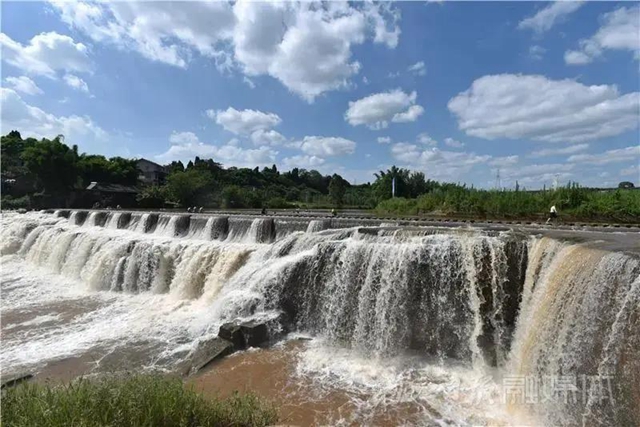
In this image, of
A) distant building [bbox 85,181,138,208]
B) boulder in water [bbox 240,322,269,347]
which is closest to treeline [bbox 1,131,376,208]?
distant building [bbox 85,181,138,208]

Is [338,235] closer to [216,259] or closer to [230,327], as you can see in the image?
[230,327]

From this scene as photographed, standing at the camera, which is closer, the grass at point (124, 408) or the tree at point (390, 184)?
the grass at point (124, 408)

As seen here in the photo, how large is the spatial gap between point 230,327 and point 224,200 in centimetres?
2489

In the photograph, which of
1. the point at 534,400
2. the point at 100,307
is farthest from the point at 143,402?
the point at 100,307

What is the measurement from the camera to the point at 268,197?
3772 cm

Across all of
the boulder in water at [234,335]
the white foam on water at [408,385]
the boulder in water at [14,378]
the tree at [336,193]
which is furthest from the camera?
the tree at [336,193]

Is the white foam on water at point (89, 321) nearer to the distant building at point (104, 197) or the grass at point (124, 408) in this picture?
the grass at point (124, 408)

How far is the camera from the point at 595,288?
187 inches

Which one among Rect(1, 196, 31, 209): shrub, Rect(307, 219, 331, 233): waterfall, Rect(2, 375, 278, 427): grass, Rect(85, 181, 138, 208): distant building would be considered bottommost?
Rect(2, 375, 278, 427): grass

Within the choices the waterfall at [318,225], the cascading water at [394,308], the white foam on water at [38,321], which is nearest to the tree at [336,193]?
the cascading water at [394,308]

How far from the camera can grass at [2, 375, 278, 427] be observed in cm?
288

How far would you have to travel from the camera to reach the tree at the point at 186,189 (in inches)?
1260

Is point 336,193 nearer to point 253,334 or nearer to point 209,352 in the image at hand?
point 253,334

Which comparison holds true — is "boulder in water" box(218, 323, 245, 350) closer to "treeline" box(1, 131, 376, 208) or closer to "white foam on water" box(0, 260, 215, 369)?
"white foam on water" box(0, 260, 215, 369)
